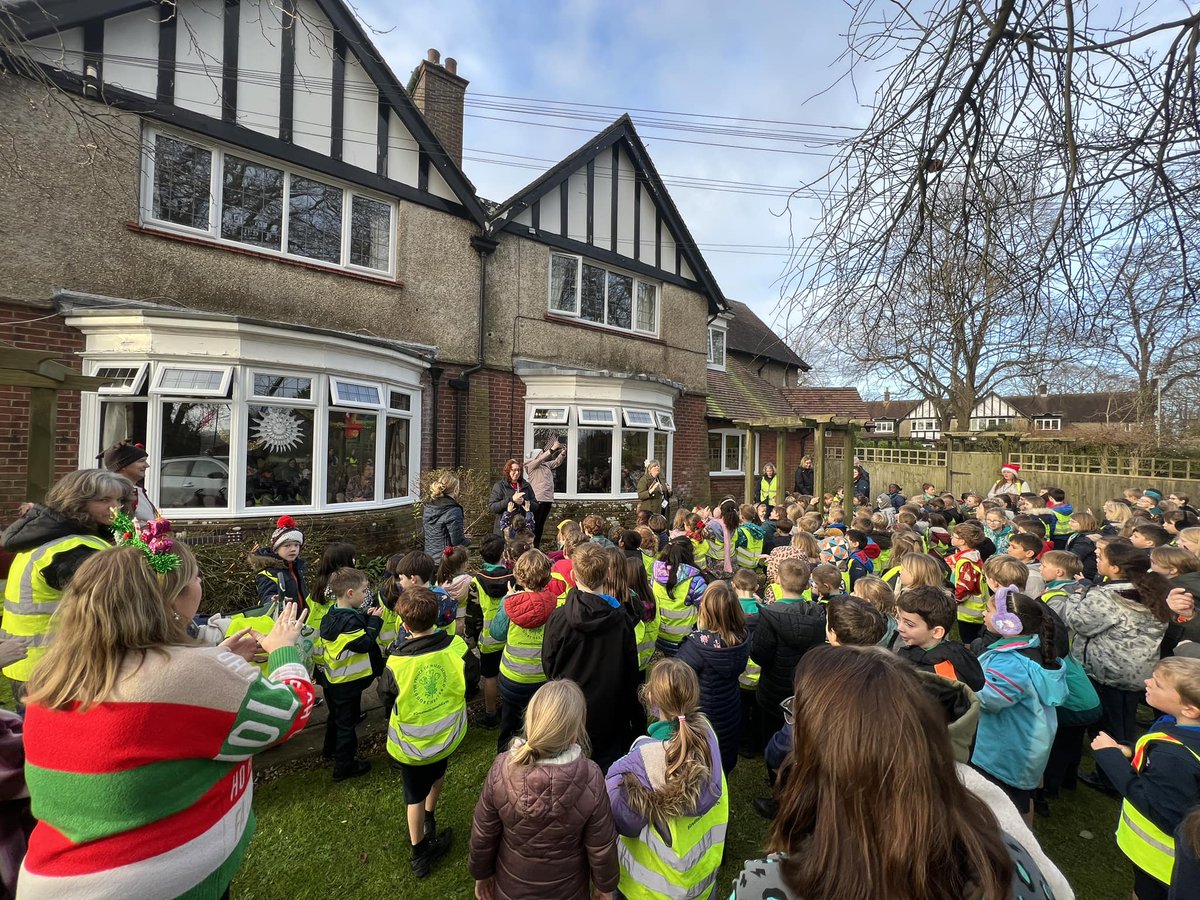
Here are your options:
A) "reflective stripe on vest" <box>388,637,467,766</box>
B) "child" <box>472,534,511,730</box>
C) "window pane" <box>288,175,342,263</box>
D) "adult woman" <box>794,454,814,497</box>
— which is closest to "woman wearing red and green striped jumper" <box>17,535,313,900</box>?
"reflective stripe on vest" <box>388,637,467,766</box>

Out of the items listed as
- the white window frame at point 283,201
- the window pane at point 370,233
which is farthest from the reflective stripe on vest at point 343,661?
the window pane at point 370,233

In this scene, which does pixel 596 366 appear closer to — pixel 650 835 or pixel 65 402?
pixel 65 402

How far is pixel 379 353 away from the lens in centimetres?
802

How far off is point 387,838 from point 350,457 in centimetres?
592

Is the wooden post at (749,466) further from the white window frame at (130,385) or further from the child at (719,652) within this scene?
the white window frame at (130,385)

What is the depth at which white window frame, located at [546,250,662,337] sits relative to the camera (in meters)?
11.3

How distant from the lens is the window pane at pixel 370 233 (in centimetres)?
883

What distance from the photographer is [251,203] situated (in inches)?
307

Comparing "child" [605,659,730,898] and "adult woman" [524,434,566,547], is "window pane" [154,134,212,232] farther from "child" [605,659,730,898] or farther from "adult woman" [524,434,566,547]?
"child" [605,659,730,898]

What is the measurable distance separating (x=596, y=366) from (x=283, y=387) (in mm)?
6388

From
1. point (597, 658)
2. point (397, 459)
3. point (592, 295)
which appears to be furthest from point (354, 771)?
point (592, 295)

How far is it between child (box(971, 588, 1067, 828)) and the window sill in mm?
9102

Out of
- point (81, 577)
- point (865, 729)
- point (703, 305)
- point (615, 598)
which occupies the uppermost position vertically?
point (703, 305)

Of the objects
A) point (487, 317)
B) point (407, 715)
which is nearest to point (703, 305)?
point (487, 317)
